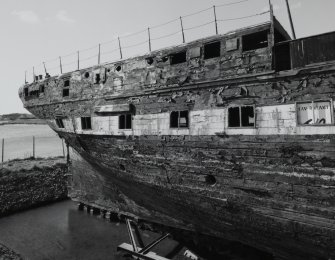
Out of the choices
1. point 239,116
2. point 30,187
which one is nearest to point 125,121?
point 239,116

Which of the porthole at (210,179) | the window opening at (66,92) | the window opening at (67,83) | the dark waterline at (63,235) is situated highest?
the window opening at (67,83)

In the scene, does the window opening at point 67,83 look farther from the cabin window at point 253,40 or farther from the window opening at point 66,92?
the cabin window at point 253,40

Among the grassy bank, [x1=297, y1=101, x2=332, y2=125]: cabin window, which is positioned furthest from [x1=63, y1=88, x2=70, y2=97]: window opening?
[x1=297, y1=101, x2=332, y2=125]: cabin window

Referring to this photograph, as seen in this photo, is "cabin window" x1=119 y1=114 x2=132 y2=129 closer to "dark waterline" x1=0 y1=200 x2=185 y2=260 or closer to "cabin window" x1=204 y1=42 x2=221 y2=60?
"cabin window" x1=204 y1=42 x2=221 y2=60

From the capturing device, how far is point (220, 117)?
26.1 feet

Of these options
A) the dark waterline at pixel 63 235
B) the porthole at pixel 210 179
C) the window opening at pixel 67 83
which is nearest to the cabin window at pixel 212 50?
the porthole at pixel 210 179

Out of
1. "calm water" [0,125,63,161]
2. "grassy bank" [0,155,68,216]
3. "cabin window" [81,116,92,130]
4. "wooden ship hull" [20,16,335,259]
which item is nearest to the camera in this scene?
"wooden ship hull" [20,16,335,259]

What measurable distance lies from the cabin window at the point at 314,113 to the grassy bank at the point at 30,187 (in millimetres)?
15865

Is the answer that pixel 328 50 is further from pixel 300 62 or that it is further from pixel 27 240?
pixel 27 240

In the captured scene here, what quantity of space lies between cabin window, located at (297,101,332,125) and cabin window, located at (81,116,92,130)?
8967mm

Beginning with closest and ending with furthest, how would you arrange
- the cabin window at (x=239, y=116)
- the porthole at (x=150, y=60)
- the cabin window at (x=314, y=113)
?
the cabin window at (x=314, y=113) < the cabin window at (x=239, y=116) < the porthole at (x=150, y=60)

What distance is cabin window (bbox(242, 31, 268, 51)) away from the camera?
25.8 ft

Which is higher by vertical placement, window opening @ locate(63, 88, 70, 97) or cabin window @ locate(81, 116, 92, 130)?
window opening @ locate(63, 88, 70, 97)

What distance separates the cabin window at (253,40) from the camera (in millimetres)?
7855
